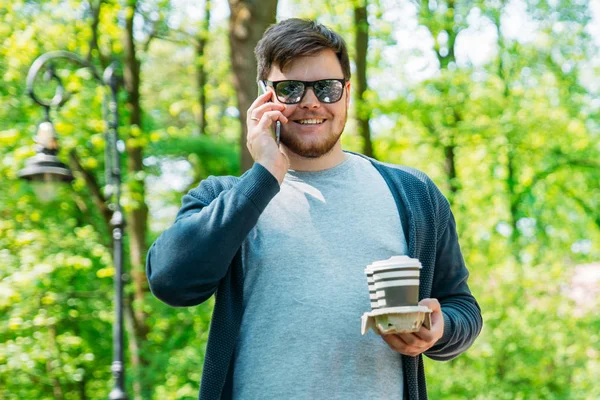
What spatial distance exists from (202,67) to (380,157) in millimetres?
4846

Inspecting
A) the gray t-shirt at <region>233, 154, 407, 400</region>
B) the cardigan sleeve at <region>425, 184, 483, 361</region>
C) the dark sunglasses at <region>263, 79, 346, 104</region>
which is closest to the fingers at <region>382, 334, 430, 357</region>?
the gray t-shirt at <region>233, 154, 407, 400</region>

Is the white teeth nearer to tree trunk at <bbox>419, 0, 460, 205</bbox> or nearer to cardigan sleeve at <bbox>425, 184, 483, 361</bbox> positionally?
cardigan sleeve at <bbox>425, 184, 483, 361</bbox>

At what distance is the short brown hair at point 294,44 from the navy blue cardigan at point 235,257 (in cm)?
36

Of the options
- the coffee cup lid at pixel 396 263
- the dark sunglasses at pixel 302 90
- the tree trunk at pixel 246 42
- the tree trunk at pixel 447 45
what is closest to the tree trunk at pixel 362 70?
the tree trunk at pixel 447 45

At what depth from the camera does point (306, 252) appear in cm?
220

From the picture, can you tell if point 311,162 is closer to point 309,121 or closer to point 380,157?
point 309,121

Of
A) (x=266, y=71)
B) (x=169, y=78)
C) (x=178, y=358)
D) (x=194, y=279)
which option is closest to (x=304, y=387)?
(x=194, y=279)

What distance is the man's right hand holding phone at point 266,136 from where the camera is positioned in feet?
7.13

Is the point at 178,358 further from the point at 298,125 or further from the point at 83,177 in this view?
the point at 298,125

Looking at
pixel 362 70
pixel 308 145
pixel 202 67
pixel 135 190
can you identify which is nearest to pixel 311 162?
pixel 308 145

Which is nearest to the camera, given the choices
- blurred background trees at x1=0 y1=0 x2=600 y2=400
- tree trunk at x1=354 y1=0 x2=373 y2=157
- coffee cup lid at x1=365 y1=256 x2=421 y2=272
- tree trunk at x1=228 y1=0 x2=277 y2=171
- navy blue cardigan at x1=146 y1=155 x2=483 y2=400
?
coffee cup lid at x1=365 y1=256 x2=421 y2=272

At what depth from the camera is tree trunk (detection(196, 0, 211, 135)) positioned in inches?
643

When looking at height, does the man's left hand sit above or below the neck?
below

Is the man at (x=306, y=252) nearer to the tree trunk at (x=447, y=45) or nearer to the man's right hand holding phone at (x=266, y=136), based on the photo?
the man's right hand holding phone at (x=266, y=136)
